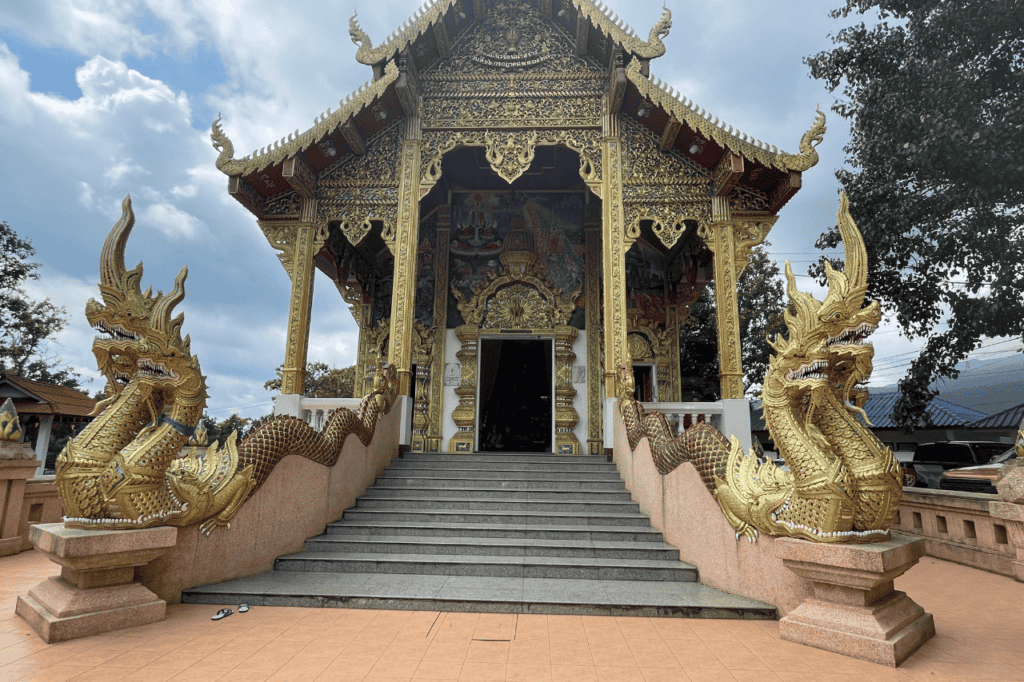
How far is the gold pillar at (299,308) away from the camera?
7.32m

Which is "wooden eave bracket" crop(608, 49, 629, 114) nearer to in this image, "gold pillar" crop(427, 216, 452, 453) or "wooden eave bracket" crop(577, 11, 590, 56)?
"wooden eave bracket" crop(577, 11, 590, 56)

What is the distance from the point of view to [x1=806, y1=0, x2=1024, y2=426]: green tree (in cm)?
684

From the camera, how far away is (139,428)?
350 centimetres

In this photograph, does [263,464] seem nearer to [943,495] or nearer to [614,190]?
[614,190]

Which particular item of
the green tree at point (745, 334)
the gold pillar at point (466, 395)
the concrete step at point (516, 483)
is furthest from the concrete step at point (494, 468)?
the green tree at point (745, 334)

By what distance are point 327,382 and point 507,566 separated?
16.1 meters

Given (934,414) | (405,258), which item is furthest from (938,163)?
(934,414)

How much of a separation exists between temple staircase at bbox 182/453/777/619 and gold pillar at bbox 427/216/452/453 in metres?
2.74

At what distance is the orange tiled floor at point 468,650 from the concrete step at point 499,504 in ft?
6.21

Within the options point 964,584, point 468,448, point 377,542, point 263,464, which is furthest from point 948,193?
point 263,464

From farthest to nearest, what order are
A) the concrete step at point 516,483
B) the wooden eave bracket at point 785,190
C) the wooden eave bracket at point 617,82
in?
the wooden eave bracket at point 617,82 < the wooden eave bracket at point 785,190 < the concrete step at point 516,483

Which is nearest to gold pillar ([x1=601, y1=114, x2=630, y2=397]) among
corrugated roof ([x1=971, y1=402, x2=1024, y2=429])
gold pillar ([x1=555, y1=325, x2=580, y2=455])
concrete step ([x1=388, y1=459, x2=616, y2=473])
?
concrete step ([x1=388, y1=459, x2=616, y2=473])

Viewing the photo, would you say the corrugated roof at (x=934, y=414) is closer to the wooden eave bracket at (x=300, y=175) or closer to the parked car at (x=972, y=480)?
the parked car at (x=972, y=480)

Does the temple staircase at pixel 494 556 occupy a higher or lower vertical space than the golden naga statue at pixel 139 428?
lower
